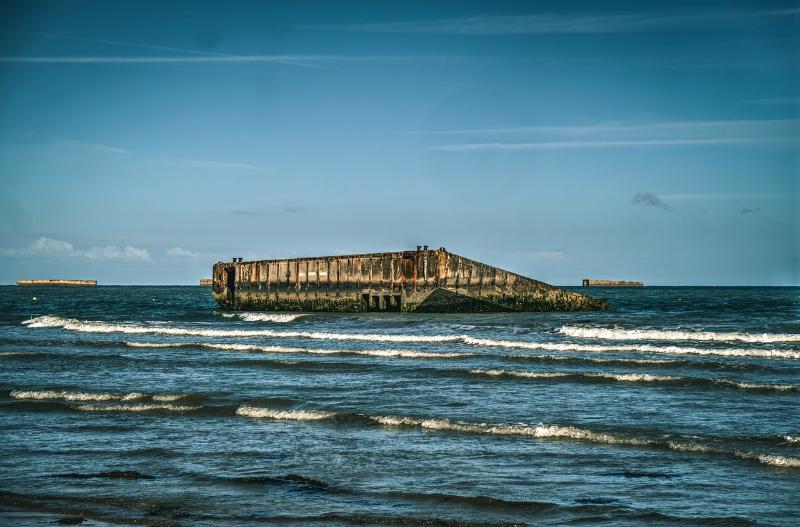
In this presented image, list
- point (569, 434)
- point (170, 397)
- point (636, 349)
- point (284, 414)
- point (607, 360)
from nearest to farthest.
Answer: point (569, 434)
point (284, 414)
point (170, 397)
point (607, 360)
point (636, 349)

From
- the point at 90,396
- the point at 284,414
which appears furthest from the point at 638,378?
the point at 90,396

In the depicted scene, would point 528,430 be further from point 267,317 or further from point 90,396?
point 267,317

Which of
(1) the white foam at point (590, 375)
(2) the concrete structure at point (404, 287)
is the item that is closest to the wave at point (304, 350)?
(1) the white foam at point (590, 375)

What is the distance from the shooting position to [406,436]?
1283cm

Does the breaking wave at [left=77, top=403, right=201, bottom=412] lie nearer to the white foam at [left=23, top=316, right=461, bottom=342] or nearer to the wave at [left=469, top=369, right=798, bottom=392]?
the wave at [left=469, top=369, right=798, bottom=392]

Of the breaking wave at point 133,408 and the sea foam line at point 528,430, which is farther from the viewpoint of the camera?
the breaking wave at point 133,408

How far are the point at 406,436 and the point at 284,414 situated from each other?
116 inches

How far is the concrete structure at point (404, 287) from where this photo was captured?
46250 mm

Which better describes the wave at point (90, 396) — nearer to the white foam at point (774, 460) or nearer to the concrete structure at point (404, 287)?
the white foam at point (774, 460)

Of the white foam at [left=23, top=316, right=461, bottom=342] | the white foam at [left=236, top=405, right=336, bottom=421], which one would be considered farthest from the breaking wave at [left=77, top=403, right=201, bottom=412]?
the white foam at [left=23, top=316, right=461, bottom=342]

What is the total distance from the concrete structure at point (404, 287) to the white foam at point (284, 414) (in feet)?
103

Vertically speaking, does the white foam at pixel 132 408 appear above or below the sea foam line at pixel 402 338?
below

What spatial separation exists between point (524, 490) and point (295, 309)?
44726mm

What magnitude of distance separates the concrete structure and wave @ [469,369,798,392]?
2579 cm
